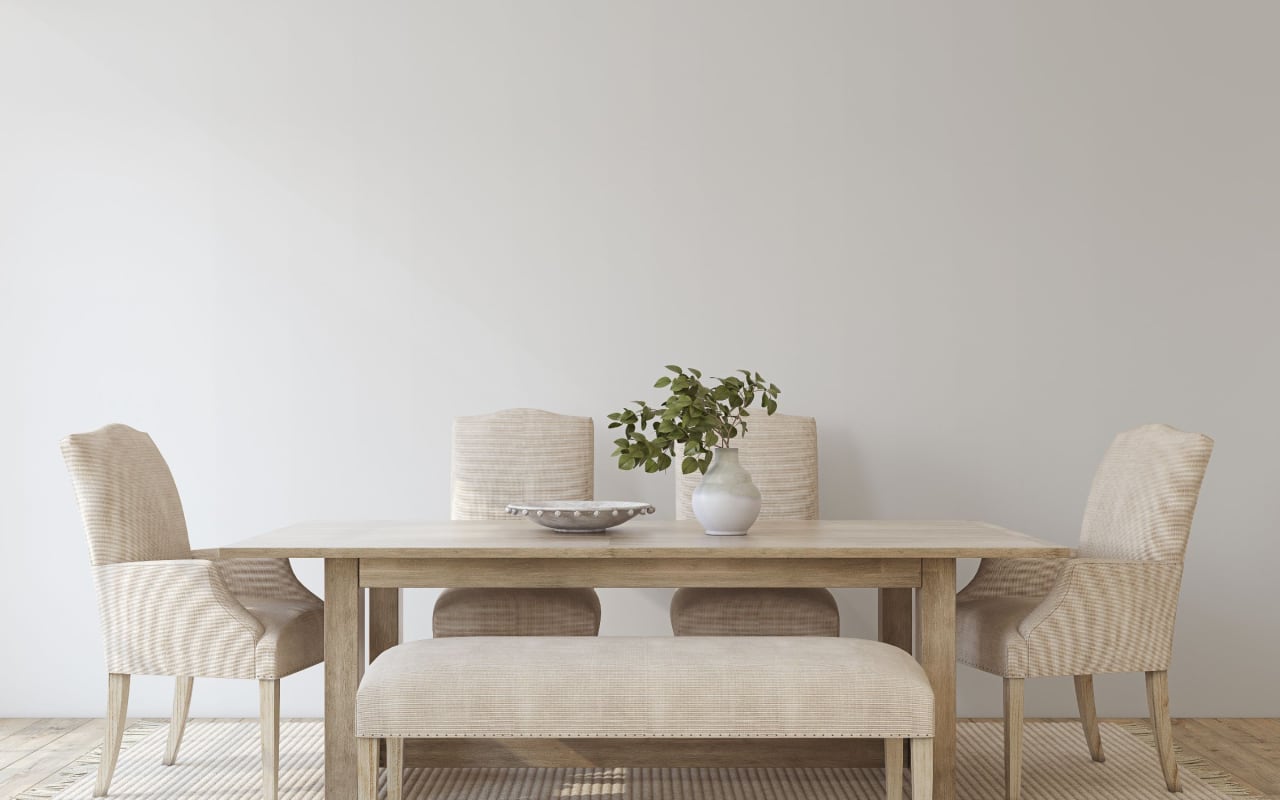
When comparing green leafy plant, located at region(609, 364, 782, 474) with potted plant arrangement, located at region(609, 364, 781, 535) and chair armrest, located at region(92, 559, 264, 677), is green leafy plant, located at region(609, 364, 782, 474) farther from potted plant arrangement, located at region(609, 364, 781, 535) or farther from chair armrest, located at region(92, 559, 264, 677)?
chair armrest, located at region(92, 559, 264, 677)

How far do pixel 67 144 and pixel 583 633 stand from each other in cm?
250

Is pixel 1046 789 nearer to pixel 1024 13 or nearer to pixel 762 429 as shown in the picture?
pixel 762 429

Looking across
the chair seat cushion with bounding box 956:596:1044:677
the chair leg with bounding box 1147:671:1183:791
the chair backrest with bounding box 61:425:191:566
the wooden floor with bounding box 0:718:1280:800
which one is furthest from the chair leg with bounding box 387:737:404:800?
the chair leg with bounding box 1147:671:1183:791

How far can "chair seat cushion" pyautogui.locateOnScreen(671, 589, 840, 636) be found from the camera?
3180mm

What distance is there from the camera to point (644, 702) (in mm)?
2252

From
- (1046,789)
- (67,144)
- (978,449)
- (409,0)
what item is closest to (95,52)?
(67,144)

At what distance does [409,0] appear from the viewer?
155 inches

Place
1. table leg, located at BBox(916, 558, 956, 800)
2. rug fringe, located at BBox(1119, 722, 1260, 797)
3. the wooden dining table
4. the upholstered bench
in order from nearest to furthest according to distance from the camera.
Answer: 1. the upholstered bench
2. the wooden dining table
3. table leg, located at BBox(916, 558, 956, 800)
4. rug fringe, located at BBox(1119, 722, 1260, 797)

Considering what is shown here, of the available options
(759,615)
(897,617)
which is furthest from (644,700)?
(897,617)

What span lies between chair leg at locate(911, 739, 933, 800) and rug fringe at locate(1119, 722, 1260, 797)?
3.75 feet

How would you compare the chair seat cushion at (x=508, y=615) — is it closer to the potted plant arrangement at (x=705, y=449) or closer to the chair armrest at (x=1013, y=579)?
the potted plant arrangement at (x=705, y=449)

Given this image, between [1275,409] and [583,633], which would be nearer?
[583,633]

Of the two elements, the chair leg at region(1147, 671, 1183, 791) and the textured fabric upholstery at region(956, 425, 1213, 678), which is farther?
the chair leg at region(1147, 671, 1183, 791)

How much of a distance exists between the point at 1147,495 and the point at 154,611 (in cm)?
254
